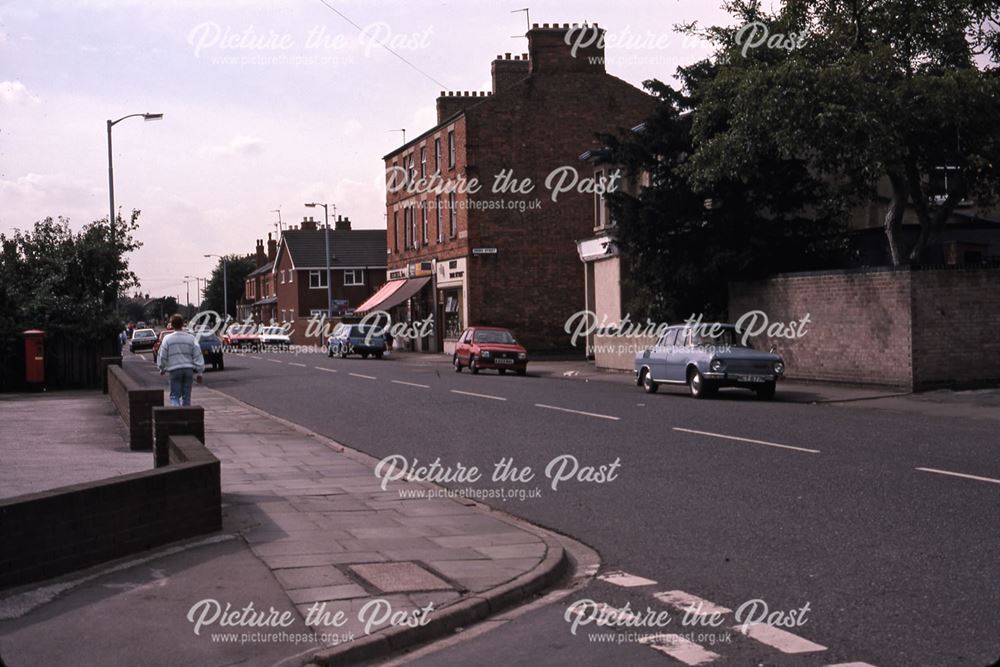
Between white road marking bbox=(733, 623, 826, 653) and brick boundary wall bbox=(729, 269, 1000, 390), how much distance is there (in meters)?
17.8

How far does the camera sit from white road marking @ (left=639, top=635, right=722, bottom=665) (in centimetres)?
553

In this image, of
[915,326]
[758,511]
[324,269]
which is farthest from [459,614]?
[324,269]

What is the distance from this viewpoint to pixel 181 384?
A: 16234 millimetres

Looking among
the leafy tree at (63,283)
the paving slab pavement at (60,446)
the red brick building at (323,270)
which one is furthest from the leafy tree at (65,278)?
the red brick building at (323,270)

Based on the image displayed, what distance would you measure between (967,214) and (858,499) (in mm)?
28451

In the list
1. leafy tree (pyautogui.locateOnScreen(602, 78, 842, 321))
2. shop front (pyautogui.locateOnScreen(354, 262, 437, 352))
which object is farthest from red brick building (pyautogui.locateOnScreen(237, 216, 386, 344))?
leafy tree (pyautogui.locateOnScreen(602, 78, 842, 321))

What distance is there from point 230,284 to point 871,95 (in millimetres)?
122551

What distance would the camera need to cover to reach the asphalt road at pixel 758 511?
586 centimetres

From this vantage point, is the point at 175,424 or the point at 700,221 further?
the point at 700,221

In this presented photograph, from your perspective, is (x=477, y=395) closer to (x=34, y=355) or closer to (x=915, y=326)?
(x=915, y=326)

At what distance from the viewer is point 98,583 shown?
7062 millimetres

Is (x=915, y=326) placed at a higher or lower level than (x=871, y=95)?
lower

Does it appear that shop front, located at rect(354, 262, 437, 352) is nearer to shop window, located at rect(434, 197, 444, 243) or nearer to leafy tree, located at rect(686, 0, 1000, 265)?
shop window, located at rect(434, 197, 444, 243)

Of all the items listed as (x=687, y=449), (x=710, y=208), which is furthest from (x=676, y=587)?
(x=710, y=208)
